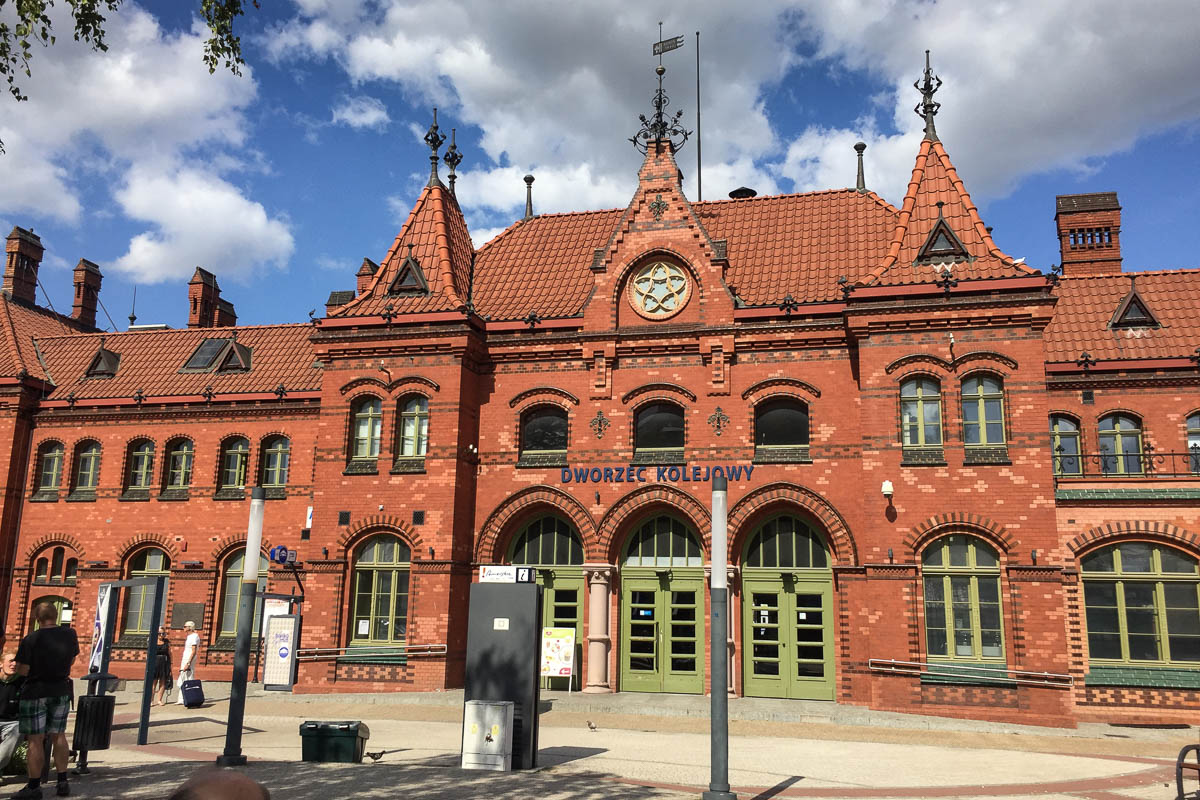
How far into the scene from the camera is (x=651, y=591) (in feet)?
69.5

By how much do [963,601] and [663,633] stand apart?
6.39 meters

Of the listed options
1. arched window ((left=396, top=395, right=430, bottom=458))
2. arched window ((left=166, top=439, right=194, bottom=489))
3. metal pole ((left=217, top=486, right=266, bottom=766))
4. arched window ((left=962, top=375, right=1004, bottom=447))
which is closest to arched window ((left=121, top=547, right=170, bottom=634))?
arched window ((left=166, top=439, right=194, bottom=489))

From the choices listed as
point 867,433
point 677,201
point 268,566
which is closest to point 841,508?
point 867,433

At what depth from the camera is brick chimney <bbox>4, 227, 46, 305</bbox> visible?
103 feet

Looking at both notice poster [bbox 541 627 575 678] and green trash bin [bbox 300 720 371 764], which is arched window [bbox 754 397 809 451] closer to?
notice poster [bbox 541 627 575 678]

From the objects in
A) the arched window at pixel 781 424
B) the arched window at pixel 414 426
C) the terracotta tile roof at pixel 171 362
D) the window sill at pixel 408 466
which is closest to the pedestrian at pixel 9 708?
the window sill at pixel 408 466

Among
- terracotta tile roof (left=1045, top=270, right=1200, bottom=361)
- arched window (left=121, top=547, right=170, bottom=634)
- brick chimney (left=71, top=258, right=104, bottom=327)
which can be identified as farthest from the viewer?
brick chimney (left=71, top=258, right=104, bottom=327)

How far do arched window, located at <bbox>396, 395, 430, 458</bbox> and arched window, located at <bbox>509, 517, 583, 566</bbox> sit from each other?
123 inches

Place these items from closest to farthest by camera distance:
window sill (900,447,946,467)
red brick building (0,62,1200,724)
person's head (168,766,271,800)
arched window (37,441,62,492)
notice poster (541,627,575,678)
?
person's head (168,766,271,800) → red brick building (0,62,1200,724) → window sill (900,447,946,467) → notice poster (541,627,575,678) → arched window (37,441,62,492)

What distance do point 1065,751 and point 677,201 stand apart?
14011 millimetres

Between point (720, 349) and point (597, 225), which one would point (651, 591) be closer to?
point (720, 349)

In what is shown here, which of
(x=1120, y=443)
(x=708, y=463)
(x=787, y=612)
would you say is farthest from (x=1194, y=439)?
(x=708, y=463)

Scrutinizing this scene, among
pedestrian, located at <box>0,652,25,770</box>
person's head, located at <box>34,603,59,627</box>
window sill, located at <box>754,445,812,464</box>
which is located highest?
window sill, located at <box>754,445,812,464</box>

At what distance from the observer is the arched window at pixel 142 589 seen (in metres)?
25.2
